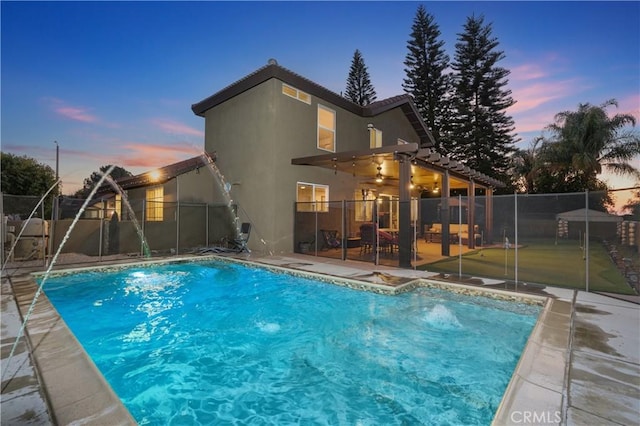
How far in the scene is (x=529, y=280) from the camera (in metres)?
7.56

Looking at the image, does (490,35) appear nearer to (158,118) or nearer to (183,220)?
(158,118)

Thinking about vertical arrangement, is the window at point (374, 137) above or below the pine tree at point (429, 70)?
below

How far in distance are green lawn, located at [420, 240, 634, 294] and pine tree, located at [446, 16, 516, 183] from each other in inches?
716

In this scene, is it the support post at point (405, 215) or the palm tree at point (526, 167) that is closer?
the support post at point (405, 215)

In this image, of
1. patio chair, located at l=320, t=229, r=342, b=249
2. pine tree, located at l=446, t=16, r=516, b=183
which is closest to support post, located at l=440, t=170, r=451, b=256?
patio chair, located at l=320, t=229, r=342, b=249

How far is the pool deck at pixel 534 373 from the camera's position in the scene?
2398 mm

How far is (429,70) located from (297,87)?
2404cm

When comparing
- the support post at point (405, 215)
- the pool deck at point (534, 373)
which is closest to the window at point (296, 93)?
the support post at point (405, 215)

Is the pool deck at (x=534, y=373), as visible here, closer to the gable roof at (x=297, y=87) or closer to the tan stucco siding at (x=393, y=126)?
the gable roof at (x=297, y=87)

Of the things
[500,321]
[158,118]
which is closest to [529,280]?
[500,321]

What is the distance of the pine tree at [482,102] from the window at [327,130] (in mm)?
20920

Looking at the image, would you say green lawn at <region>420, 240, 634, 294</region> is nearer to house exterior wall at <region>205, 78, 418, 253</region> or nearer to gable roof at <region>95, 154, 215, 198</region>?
house exterior wall at <region>205, 78, 418, 253</region>

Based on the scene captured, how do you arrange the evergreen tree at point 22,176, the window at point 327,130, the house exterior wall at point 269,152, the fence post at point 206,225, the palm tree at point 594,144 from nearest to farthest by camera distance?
the house exterior wall at point 269,152 → the fence post at point 206,225 → the window at point 327,130 → the palm tree at point 594,144 → the evergreen tree at point 22,176

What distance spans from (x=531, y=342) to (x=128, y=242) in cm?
1272
